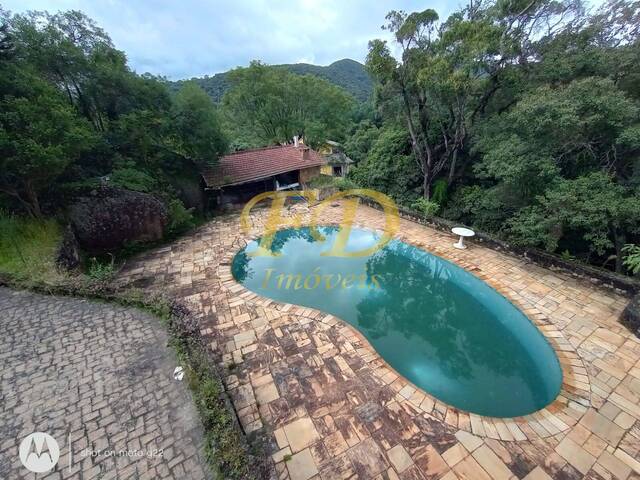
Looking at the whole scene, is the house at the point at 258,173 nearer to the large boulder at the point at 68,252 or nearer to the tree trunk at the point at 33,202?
the large boulder at the point at 68,252

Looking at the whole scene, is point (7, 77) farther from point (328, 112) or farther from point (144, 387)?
point (328, 112)

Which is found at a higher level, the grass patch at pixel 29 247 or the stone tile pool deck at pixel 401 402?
the grass patch at pixel 29 247

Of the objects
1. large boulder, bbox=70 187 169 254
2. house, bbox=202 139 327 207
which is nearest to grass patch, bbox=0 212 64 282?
large boulder, bbox=70 187 169 254

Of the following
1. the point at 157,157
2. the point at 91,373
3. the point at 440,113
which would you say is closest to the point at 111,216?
the point at 157,157

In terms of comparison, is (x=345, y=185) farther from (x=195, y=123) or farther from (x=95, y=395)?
(x=95, y=395)

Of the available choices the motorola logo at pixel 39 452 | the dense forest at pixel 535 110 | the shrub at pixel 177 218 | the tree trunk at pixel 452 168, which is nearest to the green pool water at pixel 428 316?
the dense forest at pixel 535 110

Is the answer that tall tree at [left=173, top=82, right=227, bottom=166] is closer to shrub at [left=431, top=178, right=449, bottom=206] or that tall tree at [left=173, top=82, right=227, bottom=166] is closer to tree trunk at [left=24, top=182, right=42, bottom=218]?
tree trunk at [left=24, top=182, right=42, bottom=218]

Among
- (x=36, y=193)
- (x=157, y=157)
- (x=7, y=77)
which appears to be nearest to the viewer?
(x=7, y=77)
